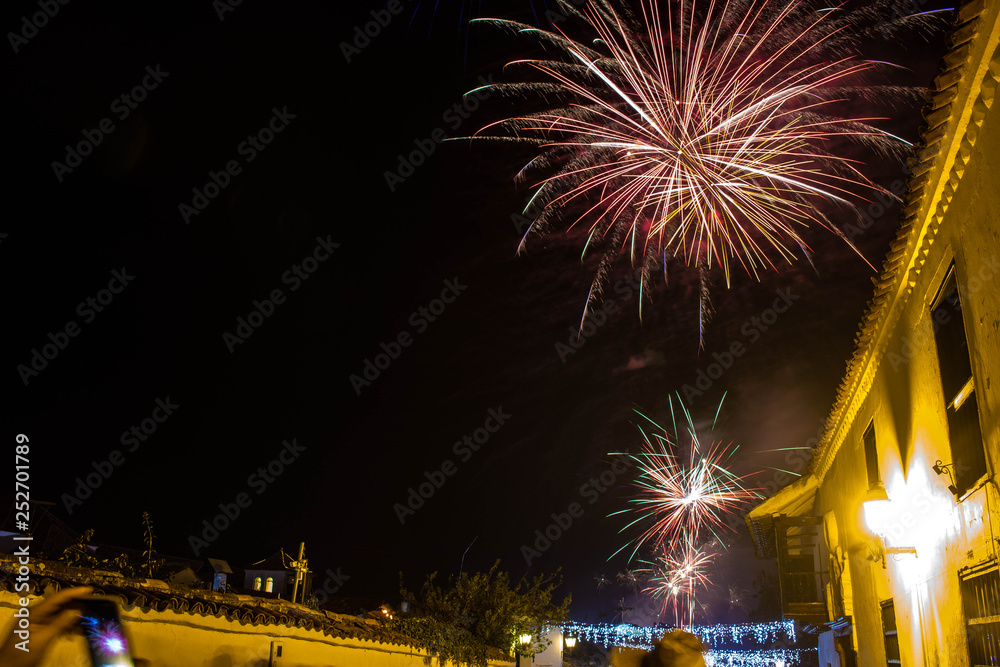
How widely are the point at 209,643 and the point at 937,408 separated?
27.8ft

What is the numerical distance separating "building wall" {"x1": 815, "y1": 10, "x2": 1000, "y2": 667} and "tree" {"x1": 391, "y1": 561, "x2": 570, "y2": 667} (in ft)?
33.1

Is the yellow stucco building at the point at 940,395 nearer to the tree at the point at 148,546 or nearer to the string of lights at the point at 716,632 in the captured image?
the tree at the point at 148,546

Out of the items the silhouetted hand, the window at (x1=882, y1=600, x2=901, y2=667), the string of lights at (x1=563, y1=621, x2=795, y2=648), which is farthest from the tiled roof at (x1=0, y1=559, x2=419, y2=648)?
the string of lights at (x1=563, y1=621, x2=795, y2=648)

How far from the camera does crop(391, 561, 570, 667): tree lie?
60.1ft

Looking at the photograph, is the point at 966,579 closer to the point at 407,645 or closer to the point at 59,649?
the point at 59,649

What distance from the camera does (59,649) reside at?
6.48 m

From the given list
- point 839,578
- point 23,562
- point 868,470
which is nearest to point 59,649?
point 23,562

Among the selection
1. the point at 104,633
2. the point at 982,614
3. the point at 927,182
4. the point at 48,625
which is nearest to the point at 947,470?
the point at 982,614

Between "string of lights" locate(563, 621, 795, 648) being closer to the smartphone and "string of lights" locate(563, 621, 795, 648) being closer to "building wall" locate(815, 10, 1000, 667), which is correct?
"building wall" locate(815, 10, 1000, 667)

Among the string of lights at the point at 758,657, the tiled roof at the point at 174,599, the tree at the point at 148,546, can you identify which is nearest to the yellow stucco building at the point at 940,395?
the tiled roof at the point at 174,599

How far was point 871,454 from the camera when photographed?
1098 cm

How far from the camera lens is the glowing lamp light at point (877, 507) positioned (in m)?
8.26

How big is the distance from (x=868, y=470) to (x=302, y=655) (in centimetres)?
878

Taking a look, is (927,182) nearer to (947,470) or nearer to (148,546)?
(947,470)
